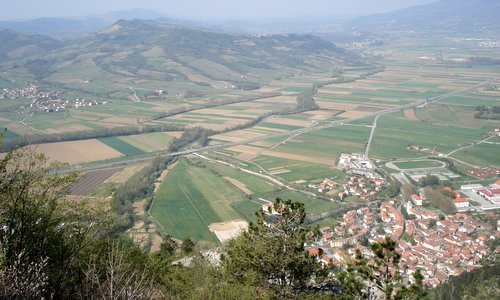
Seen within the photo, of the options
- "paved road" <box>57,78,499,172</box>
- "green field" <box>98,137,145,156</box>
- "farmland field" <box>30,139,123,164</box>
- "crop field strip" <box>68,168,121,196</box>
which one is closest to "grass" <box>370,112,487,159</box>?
"paved road" <box>57,78,499,172</box>

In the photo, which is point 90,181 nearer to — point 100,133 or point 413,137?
point 100,133

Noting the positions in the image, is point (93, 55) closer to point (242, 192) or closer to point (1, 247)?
point (242, 192)

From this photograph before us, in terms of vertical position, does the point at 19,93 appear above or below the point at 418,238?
above

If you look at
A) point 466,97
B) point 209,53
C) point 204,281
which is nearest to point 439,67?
point 466,97

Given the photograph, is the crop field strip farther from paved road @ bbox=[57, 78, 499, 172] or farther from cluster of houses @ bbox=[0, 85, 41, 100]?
cluster of houses @ bbox=[0, 85, 41, 100]

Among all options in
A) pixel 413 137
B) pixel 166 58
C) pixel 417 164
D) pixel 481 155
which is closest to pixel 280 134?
pixel 413 137

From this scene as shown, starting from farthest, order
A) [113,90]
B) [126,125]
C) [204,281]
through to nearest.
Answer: [113,90] → [126,125] → [204,281]

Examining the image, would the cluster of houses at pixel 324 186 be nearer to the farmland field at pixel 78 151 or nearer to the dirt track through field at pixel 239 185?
the dirt track through field at pixel 239 185
